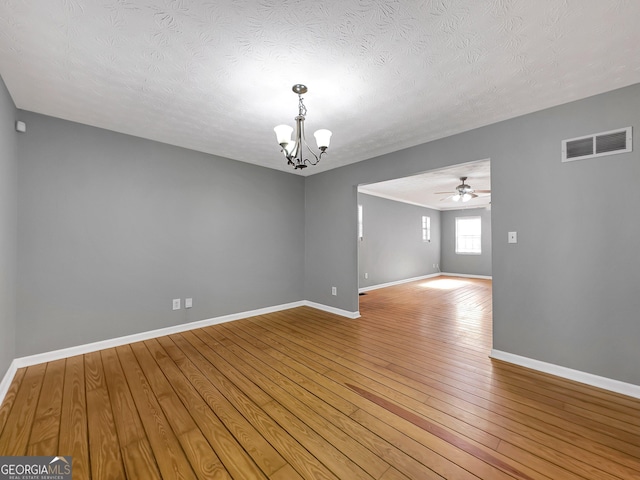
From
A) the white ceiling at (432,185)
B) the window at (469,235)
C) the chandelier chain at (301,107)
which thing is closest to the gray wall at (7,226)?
the chandelier chain at (301,107)

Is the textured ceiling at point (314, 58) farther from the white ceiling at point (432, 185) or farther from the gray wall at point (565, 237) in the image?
the white ceiling at point (432, 185)

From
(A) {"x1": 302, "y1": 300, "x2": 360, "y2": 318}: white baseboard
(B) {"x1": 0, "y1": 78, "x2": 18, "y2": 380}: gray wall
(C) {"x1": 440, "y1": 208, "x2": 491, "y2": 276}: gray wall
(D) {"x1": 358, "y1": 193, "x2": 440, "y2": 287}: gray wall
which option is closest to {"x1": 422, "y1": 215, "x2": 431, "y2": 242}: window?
(D) {"x1": 358, "y1": 193, "x2": 440, "y2": 287}: gray wall

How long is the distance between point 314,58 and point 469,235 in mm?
9417

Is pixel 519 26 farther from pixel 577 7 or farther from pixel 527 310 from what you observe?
pixel 527 310

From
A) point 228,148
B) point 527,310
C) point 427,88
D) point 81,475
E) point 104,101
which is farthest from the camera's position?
point 228,148

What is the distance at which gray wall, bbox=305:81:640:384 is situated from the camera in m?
2.22

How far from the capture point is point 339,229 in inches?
182

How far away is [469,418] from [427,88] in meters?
2.68

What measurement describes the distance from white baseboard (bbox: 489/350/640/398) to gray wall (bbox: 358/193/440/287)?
13.4 ft

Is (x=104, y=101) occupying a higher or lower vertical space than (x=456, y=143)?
higher

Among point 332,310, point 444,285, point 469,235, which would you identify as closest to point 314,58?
point 332,310

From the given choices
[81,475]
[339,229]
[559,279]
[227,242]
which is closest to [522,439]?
[559,279]

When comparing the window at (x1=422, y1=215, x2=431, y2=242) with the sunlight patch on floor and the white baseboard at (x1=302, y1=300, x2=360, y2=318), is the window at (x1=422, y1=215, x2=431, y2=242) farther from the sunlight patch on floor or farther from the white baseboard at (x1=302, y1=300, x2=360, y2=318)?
the white baseboard at (x1=302, y1=300, x2=360, y2=318)

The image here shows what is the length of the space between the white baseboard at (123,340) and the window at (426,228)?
5847 millimetres
